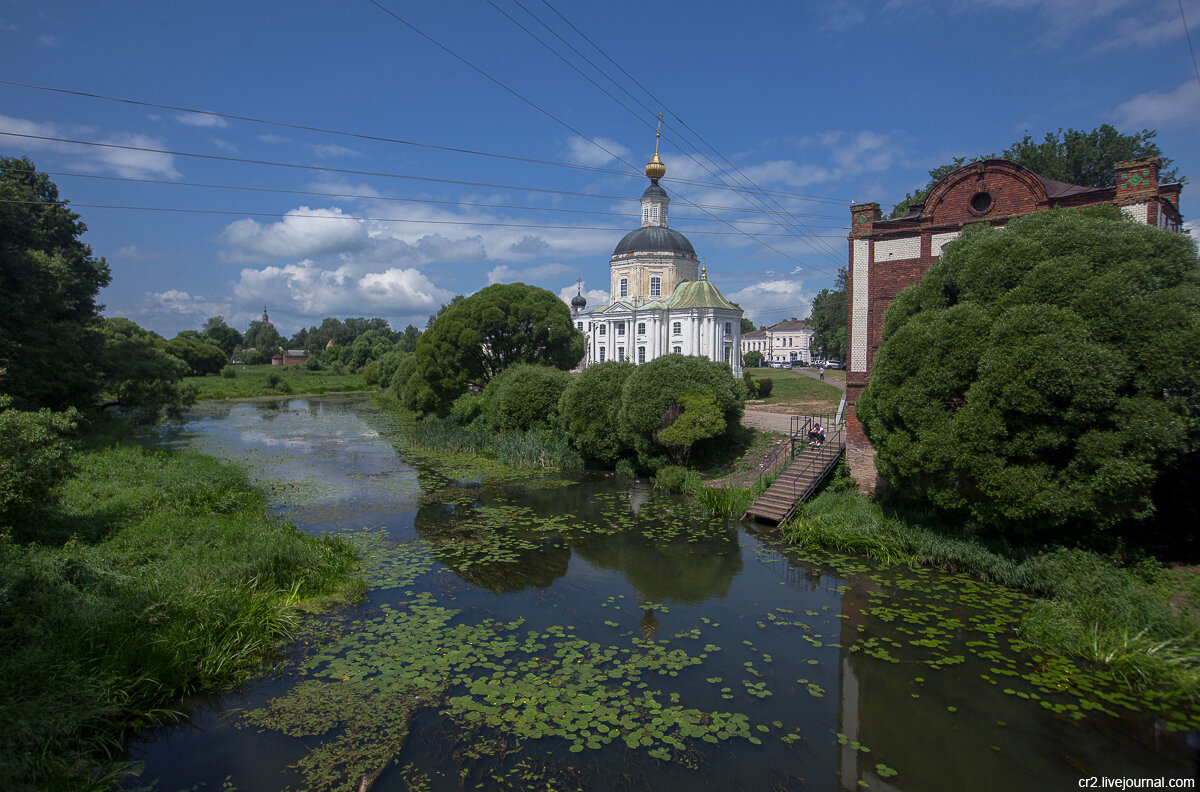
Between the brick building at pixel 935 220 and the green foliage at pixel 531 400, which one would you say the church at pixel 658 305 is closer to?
the green foliage at pixel 531 400

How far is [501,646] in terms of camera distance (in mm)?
8453

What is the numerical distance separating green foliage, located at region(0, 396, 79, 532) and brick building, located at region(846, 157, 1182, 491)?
1637 cm

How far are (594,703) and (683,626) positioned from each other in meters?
2.68

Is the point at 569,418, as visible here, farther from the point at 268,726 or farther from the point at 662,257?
the point at 662,257

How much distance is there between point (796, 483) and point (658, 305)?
36.3 metres

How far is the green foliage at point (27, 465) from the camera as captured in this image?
27.7ft

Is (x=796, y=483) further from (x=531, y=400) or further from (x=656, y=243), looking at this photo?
(x=656, y=243)

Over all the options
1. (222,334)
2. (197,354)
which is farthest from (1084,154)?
(222,334)

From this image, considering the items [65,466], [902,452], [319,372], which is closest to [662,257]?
[902,452]

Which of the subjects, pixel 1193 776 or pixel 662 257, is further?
pixel 662 257

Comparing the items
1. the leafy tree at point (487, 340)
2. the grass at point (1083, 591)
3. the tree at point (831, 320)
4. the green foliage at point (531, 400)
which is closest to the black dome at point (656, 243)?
the tree at point (831, 320)

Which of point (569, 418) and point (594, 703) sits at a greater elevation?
point (569, 418)

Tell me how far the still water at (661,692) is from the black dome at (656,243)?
4381 cm

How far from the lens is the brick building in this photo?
12.9 m
